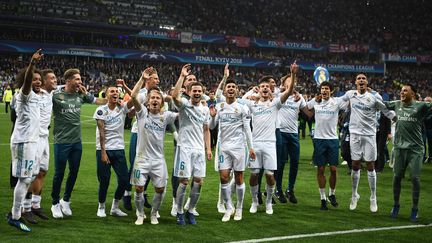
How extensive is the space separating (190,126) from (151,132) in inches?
25.4

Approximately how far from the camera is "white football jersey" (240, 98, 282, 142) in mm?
10031

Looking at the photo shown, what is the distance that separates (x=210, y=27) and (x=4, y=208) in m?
56.4

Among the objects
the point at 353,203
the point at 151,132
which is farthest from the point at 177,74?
the point at 151,132

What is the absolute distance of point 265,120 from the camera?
1007cm

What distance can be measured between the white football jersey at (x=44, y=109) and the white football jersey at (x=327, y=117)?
16.7 ft

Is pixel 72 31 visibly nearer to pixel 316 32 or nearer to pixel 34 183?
pixel 316 32

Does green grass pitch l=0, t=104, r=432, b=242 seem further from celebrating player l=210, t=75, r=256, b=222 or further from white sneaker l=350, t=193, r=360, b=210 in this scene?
celebrating player l=210, t=75, r=256, b=222

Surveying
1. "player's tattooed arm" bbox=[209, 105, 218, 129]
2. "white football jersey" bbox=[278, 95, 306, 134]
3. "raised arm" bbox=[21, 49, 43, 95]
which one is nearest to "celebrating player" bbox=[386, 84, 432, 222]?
"white football jersey" bbox=[278, 95, 306, 134]

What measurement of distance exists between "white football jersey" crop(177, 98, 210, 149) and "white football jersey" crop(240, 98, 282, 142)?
58.2 inches

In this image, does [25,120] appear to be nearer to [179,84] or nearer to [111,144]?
[111,144]

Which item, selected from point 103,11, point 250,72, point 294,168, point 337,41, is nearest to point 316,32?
point 337,41

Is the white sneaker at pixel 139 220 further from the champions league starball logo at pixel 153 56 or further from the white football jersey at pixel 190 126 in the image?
the champions league starball logo at pixel 153 56

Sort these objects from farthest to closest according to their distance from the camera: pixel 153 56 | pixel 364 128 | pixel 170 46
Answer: pixel 170 46, pixel 153 56, pixel 364 128

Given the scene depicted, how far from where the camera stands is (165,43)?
61156 mm
